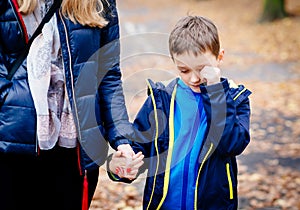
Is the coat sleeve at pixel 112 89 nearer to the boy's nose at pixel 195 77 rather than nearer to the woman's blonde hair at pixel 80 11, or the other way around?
the woman's blonde hair at pixel 80 11

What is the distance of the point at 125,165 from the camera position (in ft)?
8.96

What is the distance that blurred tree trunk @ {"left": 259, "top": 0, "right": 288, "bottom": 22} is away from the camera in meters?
16.9

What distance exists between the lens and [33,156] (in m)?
2.72

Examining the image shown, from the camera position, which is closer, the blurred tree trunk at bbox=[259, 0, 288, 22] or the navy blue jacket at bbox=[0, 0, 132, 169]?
the navy blue jacket at bbox=[0, 0, 132, 169]

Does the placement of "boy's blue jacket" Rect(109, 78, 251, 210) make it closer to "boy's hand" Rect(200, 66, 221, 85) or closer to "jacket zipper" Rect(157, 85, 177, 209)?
"jacket zipper" Rect(157, 85, 177, 209)

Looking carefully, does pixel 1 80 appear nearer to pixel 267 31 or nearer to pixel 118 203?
pixel 118 203

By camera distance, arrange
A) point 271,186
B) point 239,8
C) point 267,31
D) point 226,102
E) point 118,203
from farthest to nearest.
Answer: point 239,8, point 267,31, point 271,186, point 118,203, point 226,102

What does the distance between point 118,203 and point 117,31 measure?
9.21ft

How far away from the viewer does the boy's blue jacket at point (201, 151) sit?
2.69 m

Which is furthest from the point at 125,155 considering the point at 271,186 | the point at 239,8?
the point at 239,8

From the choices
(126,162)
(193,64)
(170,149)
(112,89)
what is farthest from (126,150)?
(193,64)

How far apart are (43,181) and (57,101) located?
45 centimetres

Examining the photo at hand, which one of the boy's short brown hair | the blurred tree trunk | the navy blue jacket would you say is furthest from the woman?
the blurred tree trunk

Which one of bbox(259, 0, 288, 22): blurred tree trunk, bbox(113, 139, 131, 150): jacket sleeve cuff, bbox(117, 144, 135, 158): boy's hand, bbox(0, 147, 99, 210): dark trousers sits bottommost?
bbox(0, 147, 99, 210): dark trousers
